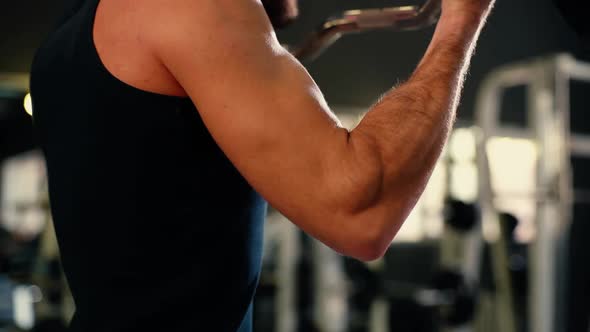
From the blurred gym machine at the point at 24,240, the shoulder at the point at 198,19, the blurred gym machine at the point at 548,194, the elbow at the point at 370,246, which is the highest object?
the shoulder at the point at 198,19

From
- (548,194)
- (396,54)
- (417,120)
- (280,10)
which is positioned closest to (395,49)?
(396,54)

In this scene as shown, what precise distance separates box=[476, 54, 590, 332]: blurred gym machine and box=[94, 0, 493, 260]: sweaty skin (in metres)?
2.05

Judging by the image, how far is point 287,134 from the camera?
624 millimetres

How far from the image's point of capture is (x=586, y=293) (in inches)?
117

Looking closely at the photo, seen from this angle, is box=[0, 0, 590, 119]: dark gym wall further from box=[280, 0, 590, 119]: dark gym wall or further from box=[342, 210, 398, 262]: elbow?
box=[342, 210, 398, 262]: elbow

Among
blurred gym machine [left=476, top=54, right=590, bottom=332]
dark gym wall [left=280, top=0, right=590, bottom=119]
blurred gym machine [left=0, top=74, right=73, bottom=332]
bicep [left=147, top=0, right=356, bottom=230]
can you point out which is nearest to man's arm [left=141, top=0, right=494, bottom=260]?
bicep [left=147, top=0, right=356, bottom=230]

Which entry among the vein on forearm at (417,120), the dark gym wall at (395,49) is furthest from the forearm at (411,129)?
the dark gym wall at (395,49)

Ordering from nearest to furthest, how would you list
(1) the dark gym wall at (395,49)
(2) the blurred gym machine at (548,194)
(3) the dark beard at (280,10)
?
(3) the dark beard at (280,10) < (2) the blurred gym machine at (548,194) < (1) the dark gym wall at (395,49)

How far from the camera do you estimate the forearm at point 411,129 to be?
24.6 inches

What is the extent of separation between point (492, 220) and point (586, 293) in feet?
2.07

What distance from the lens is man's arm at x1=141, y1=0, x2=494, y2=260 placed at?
62 cm

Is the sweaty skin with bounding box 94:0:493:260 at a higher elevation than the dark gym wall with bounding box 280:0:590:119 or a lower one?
higher

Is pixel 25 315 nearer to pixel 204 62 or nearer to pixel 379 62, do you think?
pixel 379 62

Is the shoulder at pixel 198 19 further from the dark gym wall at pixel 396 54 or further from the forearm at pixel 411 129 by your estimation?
the dark gym wall at pixel 396 54
